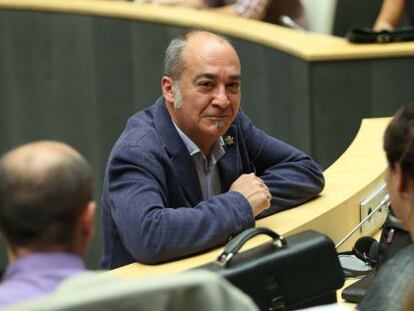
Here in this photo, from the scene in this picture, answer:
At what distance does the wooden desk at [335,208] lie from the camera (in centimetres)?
282

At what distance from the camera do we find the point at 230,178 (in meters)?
3.40

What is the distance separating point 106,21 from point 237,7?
28.5 inches

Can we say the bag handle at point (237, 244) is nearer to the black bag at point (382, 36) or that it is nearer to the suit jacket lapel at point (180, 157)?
the suit jacket lapel at point (180, 157)

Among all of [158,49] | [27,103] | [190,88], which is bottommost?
[27,103]

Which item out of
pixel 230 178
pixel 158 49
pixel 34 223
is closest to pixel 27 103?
pixel 158 49

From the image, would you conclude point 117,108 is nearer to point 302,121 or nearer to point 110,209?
point 302,121

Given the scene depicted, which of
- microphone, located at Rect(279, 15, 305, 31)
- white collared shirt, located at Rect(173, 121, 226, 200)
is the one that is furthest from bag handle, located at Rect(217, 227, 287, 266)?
microphone, located at Rect(279, 15, 305, 31)

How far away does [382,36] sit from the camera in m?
4.66

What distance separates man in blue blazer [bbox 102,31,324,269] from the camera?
9.40 ft

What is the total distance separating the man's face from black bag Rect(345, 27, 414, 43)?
59.3 inches

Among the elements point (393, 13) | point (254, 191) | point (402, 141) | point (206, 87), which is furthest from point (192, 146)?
point (393, 13)

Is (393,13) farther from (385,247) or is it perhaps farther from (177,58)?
(385,247)

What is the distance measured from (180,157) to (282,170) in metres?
0.36

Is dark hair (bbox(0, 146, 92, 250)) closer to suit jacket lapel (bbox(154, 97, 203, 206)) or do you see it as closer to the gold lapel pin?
suit jacket lapel (bbox(154, 97, 203, 206))
